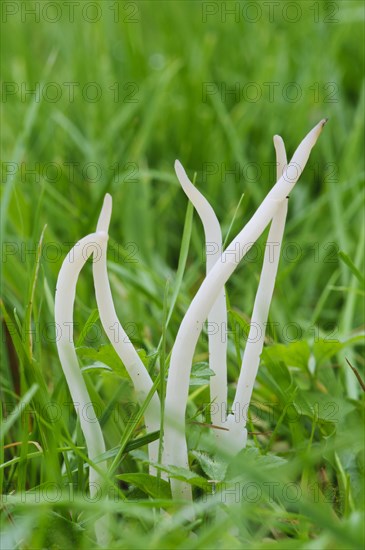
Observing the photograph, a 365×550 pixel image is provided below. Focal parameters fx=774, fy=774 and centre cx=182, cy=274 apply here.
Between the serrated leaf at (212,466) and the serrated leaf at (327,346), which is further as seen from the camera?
the serrated leaf at (327,346)

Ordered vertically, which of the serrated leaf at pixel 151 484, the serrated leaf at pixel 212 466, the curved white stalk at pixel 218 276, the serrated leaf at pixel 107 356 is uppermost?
the curved white stalk at pixel 218 276

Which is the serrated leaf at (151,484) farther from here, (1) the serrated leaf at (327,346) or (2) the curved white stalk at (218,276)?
(1) the serrated leaf at (327,346)

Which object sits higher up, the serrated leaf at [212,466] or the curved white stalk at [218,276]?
the curved white stalk at [218,276]

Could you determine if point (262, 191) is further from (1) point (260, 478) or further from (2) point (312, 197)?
(1) point (260, 478)

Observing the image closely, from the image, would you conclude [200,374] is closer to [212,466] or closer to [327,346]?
[212,466]

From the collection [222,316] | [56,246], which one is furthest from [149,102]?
[222,316]

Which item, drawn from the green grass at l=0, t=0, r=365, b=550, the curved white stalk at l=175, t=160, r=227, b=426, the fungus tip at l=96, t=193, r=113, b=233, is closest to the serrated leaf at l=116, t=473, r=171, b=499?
the green grass at l=0, t=0, r=365, b=550

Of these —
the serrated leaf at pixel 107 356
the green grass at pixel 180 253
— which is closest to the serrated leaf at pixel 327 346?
the green grass at pixel 180 253
